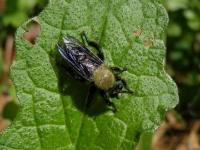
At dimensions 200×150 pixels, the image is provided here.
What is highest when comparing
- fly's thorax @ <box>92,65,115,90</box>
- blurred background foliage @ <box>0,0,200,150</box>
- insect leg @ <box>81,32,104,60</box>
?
insect leg @ <box>81,32,104,60</box>

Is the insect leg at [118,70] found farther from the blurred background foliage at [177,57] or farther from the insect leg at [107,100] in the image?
the blurred background foliage at [177,57]

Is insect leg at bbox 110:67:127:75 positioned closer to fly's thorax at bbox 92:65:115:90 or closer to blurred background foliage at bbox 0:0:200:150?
fly's thorax at bbox 92:65:115:90

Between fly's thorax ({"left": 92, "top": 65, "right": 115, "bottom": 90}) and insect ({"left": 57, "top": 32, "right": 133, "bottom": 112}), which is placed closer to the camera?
insect ({"left": 57, "top": 32, "right": 133, "bottom": 112})

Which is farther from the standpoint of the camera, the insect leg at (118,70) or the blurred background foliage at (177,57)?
the blurred background foliage at (177,57)

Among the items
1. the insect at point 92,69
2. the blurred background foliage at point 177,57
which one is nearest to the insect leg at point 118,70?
the insect at point 92,69

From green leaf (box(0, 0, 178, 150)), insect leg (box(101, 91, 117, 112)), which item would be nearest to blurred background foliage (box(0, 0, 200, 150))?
insect leg (box(101, 91, 117, 112))
